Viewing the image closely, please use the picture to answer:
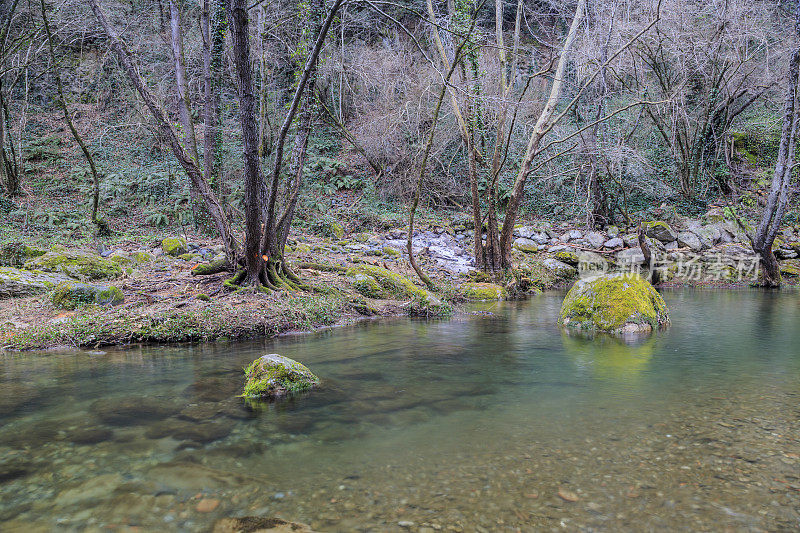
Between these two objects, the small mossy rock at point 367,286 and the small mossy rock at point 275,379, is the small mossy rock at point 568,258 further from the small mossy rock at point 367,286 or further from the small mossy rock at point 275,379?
the small mossy rock at point 275,379

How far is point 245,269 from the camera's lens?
8508mm

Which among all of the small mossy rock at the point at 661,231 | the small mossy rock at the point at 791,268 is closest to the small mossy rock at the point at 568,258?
the small mossy rock at the point at 661,231

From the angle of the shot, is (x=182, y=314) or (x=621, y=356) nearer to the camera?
(x=621, y=356)

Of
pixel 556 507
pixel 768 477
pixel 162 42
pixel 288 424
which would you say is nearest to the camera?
pixel 556 507

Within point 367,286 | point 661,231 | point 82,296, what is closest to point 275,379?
point 82,296

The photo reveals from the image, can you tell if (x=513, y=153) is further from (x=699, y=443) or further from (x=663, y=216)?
(x=699, y=443)

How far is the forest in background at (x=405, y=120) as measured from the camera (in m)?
14.7

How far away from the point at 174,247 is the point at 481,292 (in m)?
7.43

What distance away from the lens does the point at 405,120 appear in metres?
18.6

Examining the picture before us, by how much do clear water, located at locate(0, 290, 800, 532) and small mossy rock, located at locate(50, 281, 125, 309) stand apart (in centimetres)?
163

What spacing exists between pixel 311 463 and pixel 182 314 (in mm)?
4807

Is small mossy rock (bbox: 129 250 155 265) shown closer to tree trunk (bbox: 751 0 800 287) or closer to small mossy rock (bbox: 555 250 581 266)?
small mossy rock (bbox: 555 250 581 266)

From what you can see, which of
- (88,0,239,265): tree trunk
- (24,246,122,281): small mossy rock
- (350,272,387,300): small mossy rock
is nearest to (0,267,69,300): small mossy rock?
(24,246,122,281): small mossy rock

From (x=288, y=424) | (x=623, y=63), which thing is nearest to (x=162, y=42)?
(x=623, y=63)
